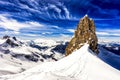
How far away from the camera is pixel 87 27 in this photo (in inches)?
6570

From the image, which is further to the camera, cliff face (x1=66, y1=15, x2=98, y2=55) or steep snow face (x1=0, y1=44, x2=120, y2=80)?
cliff face (x1=66, y1=15, x2=98, y2=55)

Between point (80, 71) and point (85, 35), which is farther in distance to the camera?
point (85, 35)

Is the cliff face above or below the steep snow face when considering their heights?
above

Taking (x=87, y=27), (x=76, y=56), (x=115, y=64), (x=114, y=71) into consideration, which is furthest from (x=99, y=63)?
(x=87, y=27)

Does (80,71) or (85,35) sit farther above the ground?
(85,35)

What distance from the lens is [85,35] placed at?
547 ft

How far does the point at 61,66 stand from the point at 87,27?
4366 centimetres

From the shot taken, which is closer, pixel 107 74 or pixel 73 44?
pixel 107 74

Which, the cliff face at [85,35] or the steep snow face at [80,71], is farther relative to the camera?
the cliff face at [85,35]

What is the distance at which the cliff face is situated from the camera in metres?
160

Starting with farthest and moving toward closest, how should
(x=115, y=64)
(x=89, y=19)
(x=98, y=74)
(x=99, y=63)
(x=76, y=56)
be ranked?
1. (x=89, y=19)
2. (x=115, y=64)
3. (x=76, y=56)
4. (x=99, y=63)
5. (x=98, y=74)

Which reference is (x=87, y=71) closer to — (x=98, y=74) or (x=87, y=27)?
(x=98, y=74)

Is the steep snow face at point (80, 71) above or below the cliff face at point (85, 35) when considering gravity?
below

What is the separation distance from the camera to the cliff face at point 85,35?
6289 inches
